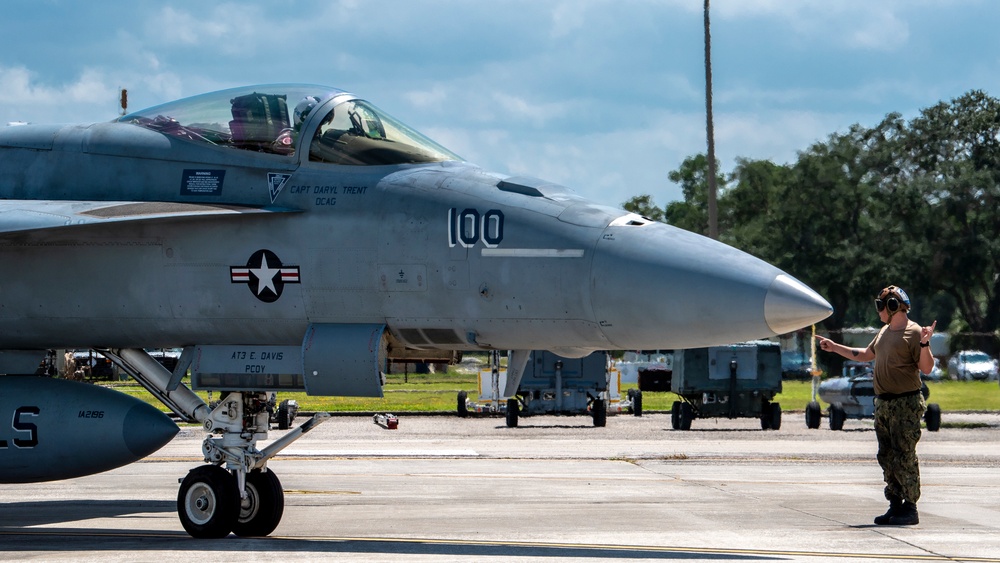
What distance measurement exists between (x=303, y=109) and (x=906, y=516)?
599 cm

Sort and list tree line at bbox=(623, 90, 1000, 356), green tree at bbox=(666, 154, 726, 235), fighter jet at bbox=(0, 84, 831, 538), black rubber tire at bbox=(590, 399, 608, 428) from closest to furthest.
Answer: fighter jet at bbox=(0, 84, 831, 538) < black rubber tire at bbox=(590, 399, 608, 428) < tree line at bbox=(623, 90, 1000, 356) < green tree at bbox=(666, 154, 726, 235)

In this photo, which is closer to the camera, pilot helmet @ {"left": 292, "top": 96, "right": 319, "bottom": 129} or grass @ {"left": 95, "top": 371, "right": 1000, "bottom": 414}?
pilot helmet @ {"left": 292, "top": 96, "right": 319, "bottom": 129}

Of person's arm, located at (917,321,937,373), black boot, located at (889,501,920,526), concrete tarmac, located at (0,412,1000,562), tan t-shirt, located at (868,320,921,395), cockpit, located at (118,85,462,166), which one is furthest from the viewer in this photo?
tan t-shirt, located at (868,320,921,395)

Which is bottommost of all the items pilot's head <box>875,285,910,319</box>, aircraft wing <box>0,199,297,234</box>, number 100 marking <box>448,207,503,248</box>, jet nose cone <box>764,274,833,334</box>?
jet nose cone <box>764,274,833,334</box>

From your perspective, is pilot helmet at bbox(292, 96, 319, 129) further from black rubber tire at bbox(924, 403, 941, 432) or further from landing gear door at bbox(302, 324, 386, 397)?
black rubber tire at bbox(924, 403, 941, 432)

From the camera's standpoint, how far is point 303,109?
10.2m

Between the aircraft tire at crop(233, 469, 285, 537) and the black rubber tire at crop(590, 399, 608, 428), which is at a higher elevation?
the black rubber tire at crop(590, 399, 608, 428)

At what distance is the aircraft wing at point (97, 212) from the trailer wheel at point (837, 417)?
18294 millimetres

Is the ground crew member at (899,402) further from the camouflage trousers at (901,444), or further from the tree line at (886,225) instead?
the tree line at (886,225)

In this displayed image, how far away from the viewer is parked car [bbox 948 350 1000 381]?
56219 mm

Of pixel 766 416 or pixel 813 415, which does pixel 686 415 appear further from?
pixel 813 415

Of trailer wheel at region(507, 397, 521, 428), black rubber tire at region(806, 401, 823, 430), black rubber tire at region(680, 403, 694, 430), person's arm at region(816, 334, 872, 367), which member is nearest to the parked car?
black rubber tire at region(806, 401, 823, 430)

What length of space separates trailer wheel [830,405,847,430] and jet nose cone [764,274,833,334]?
1813 cm

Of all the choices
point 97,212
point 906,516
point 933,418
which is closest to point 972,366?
point 933,418
